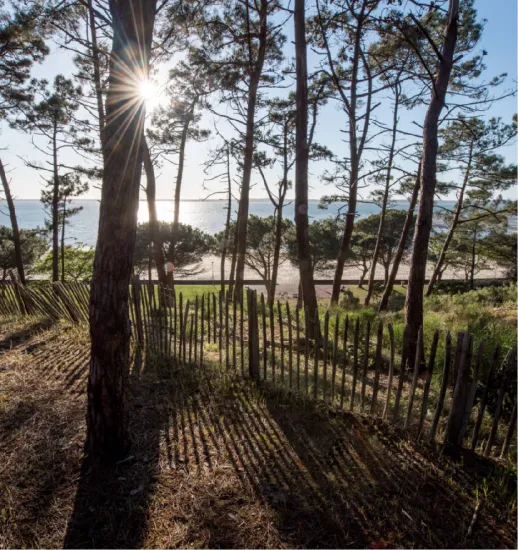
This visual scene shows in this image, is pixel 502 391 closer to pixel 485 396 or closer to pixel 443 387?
pixel 485 396

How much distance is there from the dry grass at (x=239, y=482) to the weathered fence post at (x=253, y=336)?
1.98ft

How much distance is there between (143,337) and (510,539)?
5.21 meters

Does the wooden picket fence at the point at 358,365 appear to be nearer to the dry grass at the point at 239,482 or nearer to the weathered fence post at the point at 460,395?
the weathered fence post at the point at 460,395

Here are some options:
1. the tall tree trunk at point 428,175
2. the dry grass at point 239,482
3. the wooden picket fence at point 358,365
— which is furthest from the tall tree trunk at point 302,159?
the dry grass at point 239,482

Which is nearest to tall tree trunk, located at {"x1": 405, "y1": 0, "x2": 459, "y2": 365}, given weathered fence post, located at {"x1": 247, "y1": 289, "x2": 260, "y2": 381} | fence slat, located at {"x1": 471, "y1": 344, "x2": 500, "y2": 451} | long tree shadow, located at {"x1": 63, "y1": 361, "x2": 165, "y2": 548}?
fence slat, located at {"x1": 471, "y1": 344, "x2": 500, "y2": 451}

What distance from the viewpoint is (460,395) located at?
10.0ft

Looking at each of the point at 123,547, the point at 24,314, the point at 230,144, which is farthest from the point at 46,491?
the point at 230,144

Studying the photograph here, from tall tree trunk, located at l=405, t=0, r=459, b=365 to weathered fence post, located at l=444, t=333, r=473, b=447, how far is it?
2.24 metres

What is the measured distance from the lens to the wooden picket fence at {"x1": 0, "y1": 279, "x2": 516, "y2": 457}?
3041 millimetres

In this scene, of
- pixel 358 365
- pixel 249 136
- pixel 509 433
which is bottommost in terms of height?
pixel 358 365

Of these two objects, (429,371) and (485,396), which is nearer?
(485,396)

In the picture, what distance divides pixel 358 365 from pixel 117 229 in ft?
14.0

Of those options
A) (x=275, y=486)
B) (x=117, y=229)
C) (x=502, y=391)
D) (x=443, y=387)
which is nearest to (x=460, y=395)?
(x=443, y=387)

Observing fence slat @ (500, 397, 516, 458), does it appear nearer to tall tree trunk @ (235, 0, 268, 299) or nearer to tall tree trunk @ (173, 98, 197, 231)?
tall tree trunk @ (235, 0, 268, 299)
